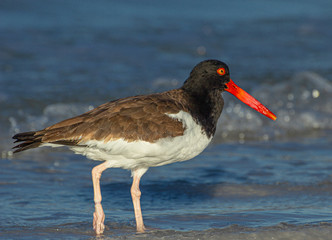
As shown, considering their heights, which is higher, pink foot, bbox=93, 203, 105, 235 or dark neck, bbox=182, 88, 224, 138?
dark neck, bbox=182, 88, 224, 138

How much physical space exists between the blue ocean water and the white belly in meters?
0.63

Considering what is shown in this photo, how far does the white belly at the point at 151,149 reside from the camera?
15.7ft

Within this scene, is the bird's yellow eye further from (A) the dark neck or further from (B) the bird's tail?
(B) the bird's tail

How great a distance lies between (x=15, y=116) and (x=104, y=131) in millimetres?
4446

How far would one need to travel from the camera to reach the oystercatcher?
4.76m

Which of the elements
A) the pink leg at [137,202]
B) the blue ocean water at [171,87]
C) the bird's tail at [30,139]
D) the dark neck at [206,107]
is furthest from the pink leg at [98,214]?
the dark neck at [206,107]

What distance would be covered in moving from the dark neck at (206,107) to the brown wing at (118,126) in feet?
0.80

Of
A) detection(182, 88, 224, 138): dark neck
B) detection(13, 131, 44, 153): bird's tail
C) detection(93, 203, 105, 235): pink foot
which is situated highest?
detection(182, 88, 224, 138): dark neck

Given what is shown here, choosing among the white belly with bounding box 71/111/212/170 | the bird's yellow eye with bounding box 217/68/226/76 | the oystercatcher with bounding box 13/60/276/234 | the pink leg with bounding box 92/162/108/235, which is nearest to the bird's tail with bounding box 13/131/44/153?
the oystercatcher with bounding box 13/60/276/234

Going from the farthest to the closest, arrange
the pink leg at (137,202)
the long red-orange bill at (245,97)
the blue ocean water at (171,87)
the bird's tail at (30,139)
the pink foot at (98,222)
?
the long red-orange bill at (245,97) → the blue ocean water at (171,87) → the pink leg at (137,202) → the pink foot at (98,222) → the bird's tail at (30,139)

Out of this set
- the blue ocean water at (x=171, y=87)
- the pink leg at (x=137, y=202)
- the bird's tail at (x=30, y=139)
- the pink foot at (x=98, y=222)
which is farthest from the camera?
the blue ocean water at (x=171, y=87)

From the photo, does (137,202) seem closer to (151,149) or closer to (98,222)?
(98,222)

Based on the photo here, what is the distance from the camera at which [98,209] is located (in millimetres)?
5012

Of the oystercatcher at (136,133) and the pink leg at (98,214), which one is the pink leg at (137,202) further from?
the pink leg at (98,214)
